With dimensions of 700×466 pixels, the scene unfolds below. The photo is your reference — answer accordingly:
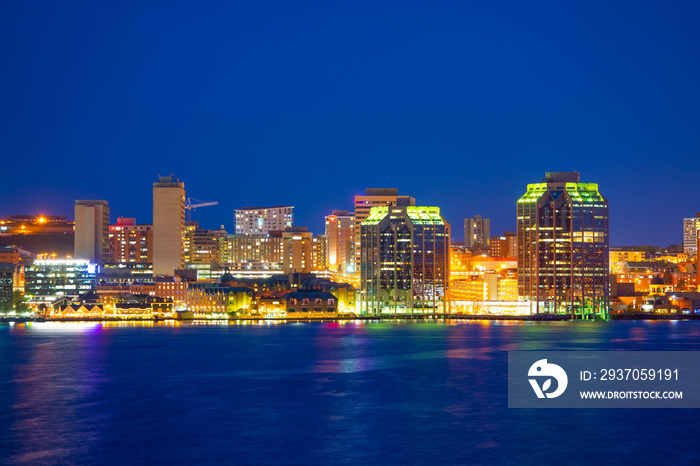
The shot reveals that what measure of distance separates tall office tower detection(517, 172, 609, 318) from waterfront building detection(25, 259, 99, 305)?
6223 cm

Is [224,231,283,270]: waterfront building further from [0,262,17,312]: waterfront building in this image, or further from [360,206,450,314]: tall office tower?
[360,206,450,314]: tall office tower

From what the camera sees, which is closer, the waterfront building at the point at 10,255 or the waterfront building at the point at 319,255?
the waterfront building at the point at 10,255

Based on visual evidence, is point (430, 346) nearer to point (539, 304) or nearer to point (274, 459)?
point (274, 459)

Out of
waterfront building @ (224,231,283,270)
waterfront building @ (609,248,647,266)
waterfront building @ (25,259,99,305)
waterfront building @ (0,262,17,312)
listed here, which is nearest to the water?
waterfront building @ (0,262,17,312)

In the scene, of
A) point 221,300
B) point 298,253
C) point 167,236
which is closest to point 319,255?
point 298,253

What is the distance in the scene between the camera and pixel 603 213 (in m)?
111

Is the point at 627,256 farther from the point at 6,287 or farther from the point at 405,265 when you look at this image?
the point at 6,287

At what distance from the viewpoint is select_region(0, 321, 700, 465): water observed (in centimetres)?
3058

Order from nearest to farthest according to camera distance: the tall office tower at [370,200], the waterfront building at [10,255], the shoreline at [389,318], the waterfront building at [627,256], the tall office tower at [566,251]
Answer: the tall office tower at [566,251], the shoreline at [389,318], the waterfront building at [10,255], the tall office tower at [370,200], the waterfront building at [627,256]

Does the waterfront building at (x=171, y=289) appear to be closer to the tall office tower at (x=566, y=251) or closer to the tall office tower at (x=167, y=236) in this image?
the tall office tower at (x=167, y=236)

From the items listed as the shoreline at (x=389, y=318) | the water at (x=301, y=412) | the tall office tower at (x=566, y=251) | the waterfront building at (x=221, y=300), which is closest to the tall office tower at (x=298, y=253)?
the waterfront building at (x=221, y=300)

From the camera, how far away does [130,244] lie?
18700 cm

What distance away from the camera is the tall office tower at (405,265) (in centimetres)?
11619

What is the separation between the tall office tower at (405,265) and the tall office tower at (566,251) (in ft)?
35.8
